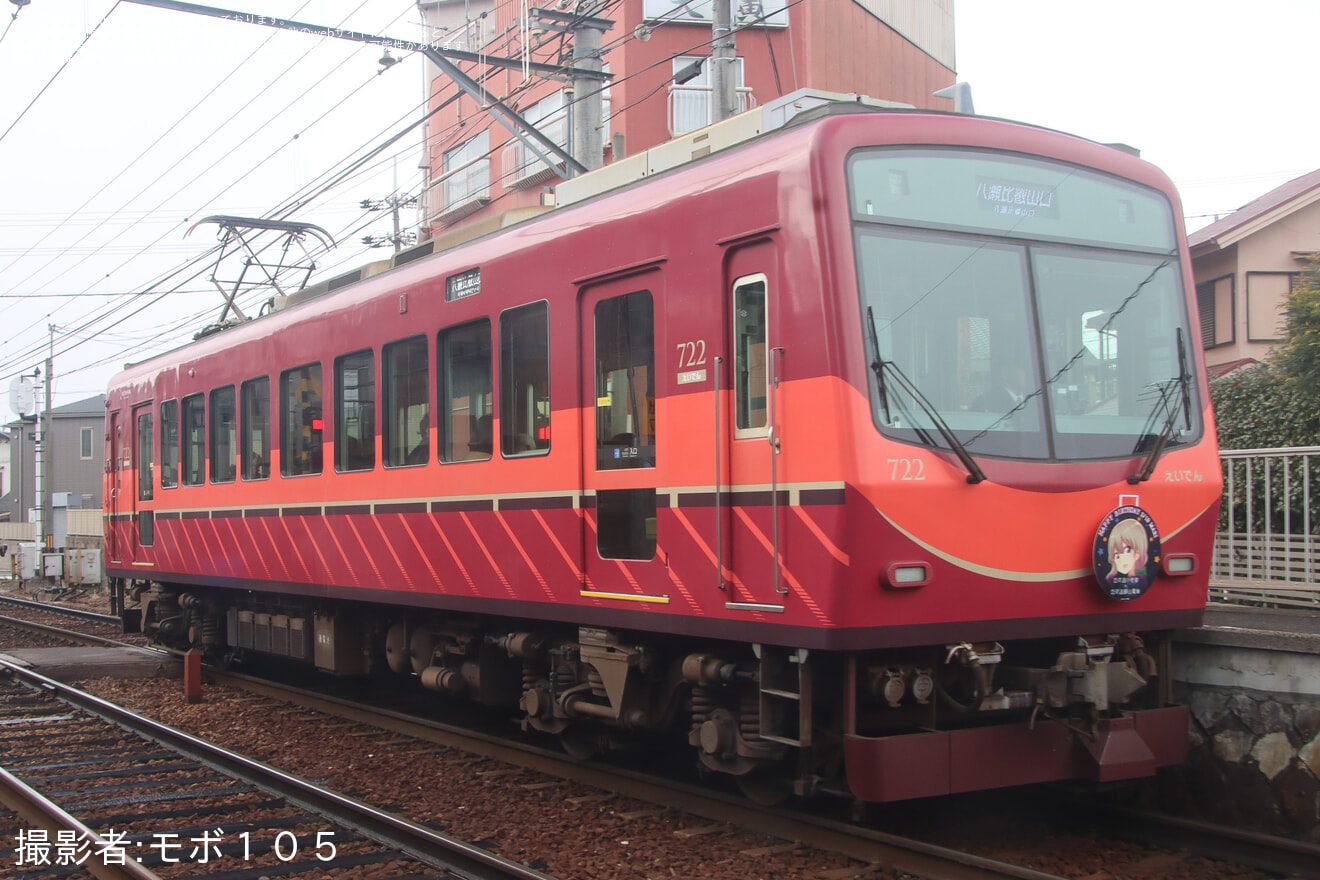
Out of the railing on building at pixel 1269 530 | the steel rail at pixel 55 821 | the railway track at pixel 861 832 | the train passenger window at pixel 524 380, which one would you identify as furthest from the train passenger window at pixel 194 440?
the railing on building at pixel 1269 530

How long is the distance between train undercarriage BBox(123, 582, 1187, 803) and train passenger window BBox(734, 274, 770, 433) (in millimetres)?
1102

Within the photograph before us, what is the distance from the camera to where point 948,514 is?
5656 millimetres

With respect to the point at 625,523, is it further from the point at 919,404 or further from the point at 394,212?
the point at 394,212

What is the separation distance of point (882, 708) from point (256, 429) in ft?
25.1

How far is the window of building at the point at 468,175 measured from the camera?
30.0m

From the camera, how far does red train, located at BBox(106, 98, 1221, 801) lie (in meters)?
5.64

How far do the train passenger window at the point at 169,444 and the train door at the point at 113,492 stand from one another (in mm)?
1694

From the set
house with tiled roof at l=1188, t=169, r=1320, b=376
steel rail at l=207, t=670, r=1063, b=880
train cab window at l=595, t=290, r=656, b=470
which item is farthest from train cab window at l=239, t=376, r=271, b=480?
house with tiled roof at l=1188, t=169, r=1320, b=376

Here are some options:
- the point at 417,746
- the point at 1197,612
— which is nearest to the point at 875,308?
the point at 1197,612

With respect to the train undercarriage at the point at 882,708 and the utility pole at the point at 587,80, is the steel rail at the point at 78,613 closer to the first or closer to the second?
the utility pole at the point at 587,80

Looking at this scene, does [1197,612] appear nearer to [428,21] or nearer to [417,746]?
[417,746]

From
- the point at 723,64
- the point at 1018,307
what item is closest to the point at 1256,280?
the point at 723,64

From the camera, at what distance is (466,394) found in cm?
848

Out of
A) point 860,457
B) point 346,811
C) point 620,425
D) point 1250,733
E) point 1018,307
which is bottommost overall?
point 346,811
